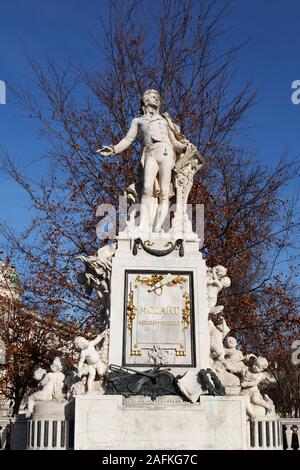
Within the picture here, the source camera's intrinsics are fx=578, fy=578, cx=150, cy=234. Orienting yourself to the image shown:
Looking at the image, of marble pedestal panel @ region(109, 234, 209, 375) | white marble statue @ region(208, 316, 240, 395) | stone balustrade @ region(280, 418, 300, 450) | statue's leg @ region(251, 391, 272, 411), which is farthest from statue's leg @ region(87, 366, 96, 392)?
stone balustrade @ region(280, 418, 300, 450)

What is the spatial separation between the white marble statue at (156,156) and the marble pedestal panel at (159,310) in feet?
2.81

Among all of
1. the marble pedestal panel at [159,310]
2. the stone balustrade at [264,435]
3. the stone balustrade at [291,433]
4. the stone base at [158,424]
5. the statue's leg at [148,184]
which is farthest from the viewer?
the statue's leg at [148,184]

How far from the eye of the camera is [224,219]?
18156 millimetres

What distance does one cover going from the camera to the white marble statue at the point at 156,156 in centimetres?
1043

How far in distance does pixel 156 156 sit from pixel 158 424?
4.76 m

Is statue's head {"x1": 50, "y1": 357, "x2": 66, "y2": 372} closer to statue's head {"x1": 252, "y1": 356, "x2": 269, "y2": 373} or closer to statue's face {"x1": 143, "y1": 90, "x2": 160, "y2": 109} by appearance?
statue's head {"x1": 252, "y1": 356, "x2": 269, "y2": 373}

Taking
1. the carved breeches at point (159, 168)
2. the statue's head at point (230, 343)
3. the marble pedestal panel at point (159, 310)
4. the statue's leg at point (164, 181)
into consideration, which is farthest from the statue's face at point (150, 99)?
the statue's head at point (230, 343)

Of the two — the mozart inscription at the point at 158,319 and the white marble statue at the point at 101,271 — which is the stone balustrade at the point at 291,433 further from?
the white marble statue at the point at 101,271

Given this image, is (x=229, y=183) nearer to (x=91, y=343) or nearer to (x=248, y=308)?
(x=248, y=308)

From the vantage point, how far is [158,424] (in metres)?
8.02

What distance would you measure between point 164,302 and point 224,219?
9285 mm

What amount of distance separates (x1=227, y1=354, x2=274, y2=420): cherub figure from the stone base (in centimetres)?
56

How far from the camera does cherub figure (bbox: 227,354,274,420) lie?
8734 mm
